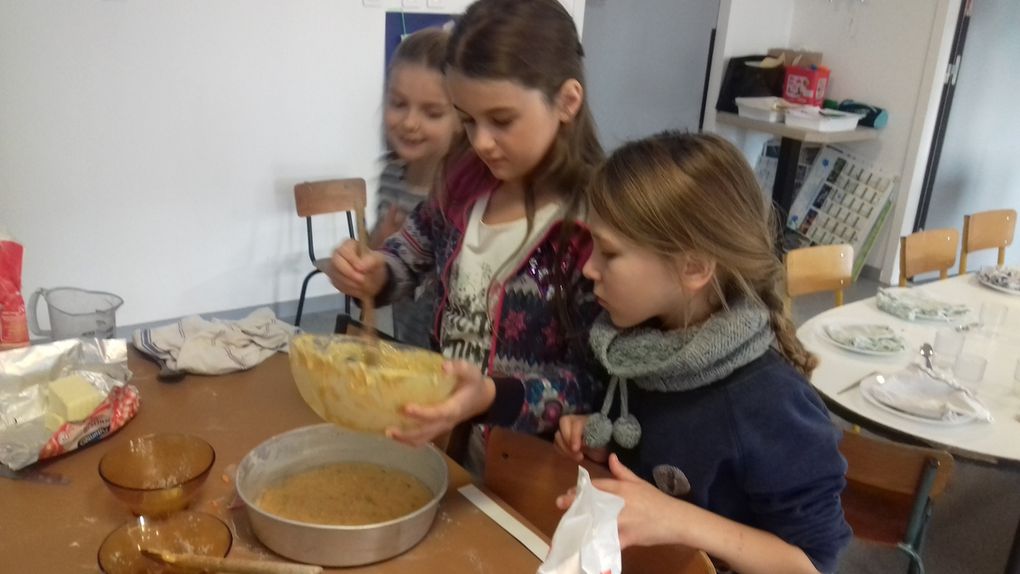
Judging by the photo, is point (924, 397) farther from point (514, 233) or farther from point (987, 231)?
point (987, 231)

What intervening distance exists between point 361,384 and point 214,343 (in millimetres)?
634

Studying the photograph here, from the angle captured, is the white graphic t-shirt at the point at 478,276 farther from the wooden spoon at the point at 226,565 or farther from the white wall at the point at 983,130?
the white wall at the point at 983,130

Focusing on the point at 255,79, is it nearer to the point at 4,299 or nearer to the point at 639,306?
the point at 4,299

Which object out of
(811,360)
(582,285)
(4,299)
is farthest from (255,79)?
(811,360)

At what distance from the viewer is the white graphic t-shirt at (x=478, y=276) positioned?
1.17 m

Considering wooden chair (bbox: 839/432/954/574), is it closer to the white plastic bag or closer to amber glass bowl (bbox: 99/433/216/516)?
the white plastic bag

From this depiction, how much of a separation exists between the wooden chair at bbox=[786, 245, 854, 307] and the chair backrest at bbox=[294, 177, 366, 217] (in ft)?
5.18

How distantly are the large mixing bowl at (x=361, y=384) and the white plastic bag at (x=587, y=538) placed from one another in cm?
24

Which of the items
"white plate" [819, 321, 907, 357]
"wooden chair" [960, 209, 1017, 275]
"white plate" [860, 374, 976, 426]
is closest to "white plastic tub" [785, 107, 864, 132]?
"wooden chair" [960, 209, 1017, 275]

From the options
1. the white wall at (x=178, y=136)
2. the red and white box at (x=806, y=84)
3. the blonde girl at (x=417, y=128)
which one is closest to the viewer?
the blonde girl at (x=417, y=128)

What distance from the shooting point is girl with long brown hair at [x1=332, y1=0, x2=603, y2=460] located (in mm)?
1052

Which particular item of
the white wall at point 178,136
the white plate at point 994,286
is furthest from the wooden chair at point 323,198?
the white plate at point 994,286

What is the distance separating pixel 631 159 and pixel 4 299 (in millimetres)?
996

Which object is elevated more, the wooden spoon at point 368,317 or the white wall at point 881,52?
the white wall at point 881,52
